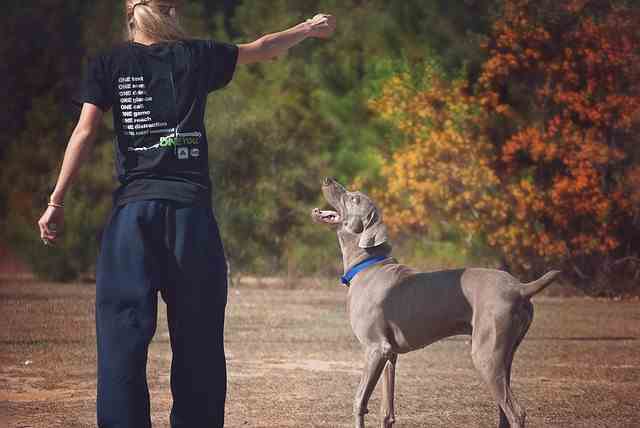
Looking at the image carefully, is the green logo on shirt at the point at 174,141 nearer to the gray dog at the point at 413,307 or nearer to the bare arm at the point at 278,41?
the bare arm at the point at 278,41

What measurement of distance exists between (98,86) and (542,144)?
16.2m

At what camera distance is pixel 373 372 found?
5.97 metres

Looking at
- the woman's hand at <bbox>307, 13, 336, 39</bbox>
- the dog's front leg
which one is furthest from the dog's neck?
Answer: the woman's hand at <bbox>307, 13, 336, 39</bbox>

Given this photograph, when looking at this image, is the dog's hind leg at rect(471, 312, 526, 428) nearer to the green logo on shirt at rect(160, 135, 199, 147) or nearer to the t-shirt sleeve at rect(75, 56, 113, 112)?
the green logo on shirt at rect(160, 135, 199, 147)

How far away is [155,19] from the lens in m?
4.37

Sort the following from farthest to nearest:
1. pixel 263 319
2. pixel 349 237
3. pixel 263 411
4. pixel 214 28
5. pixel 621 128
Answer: pixel 214 28 < pixel 621 128 < pixel 263 319 < pixel 263 411 < pixel 349 237

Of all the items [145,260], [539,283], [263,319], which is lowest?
[263,319]

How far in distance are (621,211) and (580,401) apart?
42.3 ft

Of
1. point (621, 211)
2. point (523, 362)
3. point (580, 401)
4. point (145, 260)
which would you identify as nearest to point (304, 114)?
point (621, 211)

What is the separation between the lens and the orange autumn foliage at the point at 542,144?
19.7 m

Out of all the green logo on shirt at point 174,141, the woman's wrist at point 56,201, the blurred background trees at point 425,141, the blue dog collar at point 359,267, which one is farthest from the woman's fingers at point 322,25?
the blurred background trees at point 425,141

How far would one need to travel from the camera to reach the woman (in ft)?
14.2

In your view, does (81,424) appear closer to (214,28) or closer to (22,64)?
(22,64)

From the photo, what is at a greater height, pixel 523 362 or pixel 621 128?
pixel 621 128
